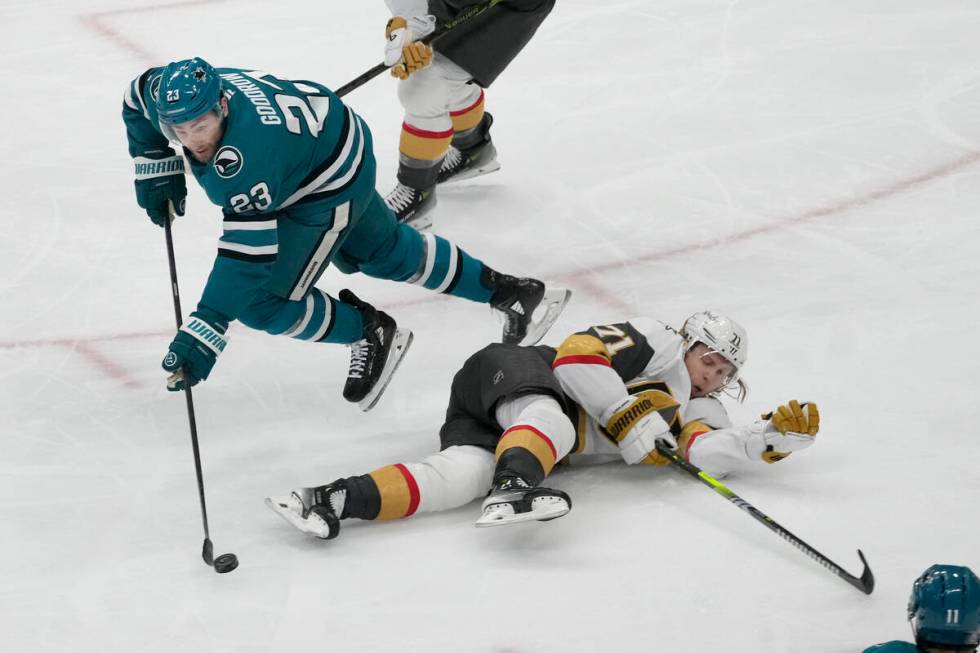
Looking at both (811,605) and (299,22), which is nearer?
(811,605)

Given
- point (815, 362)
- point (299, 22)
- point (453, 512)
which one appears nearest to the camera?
point (453, 512)

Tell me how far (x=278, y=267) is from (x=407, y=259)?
0.45 meters

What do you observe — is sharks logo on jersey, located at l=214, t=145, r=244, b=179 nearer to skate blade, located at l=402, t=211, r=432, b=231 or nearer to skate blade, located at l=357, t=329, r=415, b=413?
skate blade, located at l=357, t=329, r=415, b=413

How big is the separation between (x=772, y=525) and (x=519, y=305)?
1.10 m

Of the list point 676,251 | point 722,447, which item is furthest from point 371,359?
point 676,251

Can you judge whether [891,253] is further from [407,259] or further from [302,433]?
[302,433]

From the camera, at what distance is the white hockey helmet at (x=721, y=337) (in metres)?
3.24

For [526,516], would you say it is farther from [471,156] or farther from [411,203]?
[471,156]

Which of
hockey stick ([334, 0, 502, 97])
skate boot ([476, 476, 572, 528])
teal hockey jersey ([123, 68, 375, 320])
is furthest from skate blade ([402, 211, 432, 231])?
skate boot ([476, 476, 572, 528])

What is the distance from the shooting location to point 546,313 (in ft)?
12.5

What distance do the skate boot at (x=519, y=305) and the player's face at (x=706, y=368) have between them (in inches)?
23.4

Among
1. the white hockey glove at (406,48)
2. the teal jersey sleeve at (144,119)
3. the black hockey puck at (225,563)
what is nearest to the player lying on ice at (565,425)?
the black hockey puck at (225,563)

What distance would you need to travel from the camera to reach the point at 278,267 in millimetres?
3244

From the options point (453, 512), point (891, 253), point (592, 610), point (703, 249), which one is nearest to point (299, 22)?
point (703, 249)
